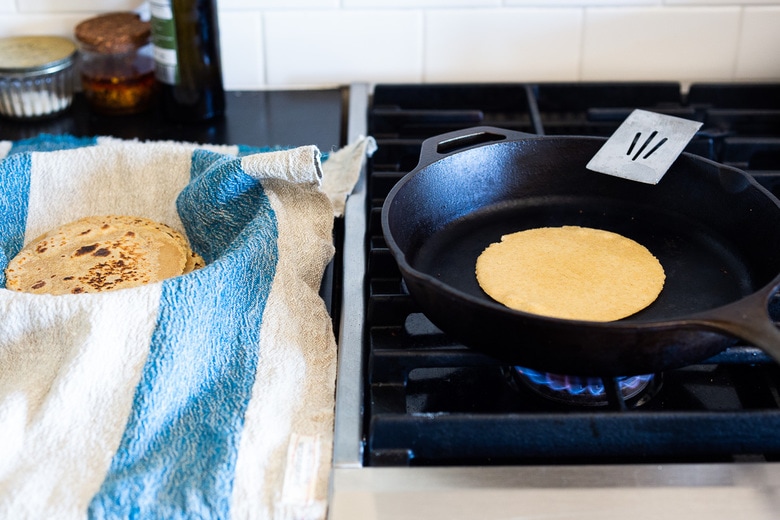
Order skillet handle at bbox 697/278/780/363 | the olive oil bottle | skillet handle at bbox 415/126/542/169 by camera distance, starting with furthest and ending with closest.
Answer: the olive oil bottle, skillet handle at bbox 415/126/542/169, skillet handle at bbox 697/278/780/363

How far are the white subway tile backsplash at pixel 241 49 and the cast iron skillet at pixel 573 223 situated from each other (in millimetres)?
416

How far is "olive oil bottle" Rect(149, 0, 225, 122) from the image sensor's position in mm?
1093

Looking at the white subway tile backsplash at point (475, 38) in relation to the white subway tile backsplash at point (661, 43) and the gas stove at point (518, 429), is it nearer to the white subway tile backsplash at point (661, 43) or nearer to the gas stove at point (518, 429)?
the white subway tile backsplash at point (661, 43)

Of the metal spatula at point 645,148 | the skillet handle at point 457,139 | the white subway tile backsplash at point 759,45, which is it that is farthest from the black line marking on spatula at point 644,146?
the white subway tile backsplash at point 759,45

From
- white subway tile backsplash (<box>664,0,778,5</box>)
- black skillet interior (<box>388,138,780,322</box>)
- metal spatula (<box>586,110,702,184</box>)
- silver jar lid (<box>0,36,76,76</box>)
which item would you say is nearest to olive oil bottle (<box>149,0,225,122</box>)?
silver jar lid (<box>0,36,76,76</box>)

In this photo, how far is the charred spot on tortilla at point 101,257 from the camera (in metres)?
0.79

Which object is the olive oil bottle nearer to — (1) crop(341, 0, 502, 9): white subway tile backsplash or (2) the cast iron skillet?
(1) crop(341, 0, 502, 9): white subway tile backsplash

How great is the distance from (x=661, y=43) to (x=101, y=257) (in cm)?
88

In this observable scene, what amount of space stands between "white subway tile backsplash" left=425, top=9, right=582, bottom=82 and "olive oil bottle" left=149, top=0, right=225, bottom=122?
32cm

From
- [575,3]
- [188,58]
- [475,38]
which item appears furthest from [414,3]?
[188,58]

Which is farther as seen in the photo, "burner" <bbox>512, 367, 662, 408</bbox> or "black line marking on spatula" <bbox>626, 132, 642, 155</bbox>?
"black line marking on spatula" <bbox>626, 132, 642, 155</bbox>

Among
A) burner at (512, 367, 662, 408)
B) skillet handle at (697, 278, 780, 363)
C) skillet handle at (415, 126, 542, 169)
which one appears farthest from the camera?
skillet handle at (415, 126, 542, 169)

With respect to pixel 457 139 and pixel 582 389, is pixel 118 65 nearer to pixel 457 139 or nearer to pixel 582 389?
pixel 457 139

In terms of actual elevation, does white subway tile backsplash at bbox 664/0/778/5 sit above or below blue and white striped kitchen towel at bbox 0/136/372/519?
above
